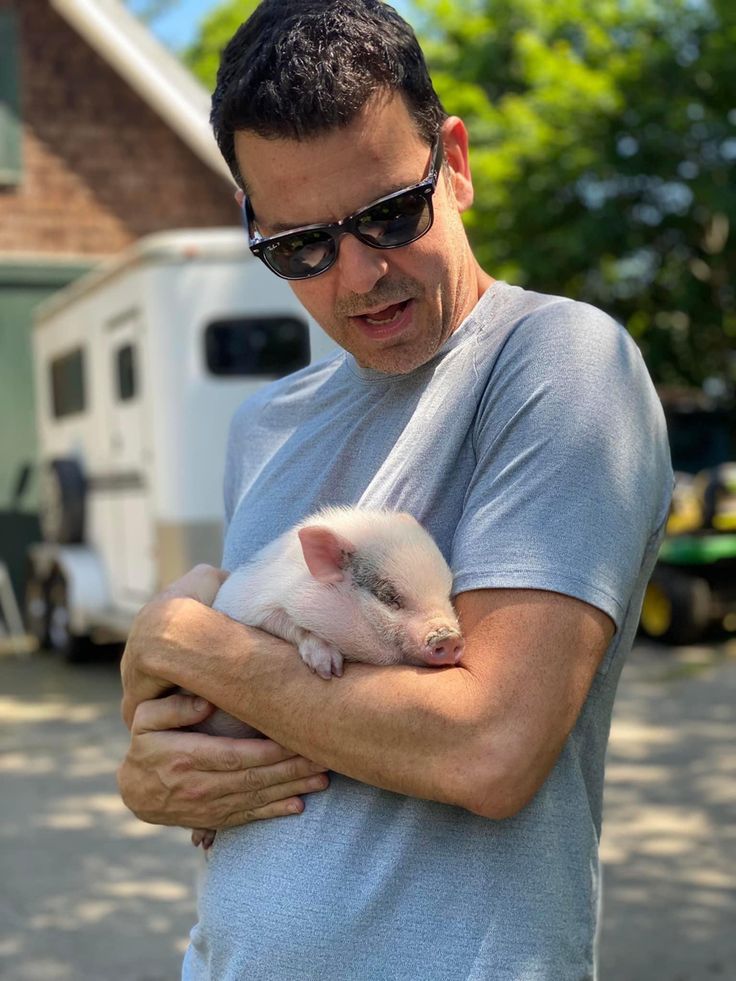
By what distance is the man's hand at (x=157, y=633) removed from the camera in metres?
1.91

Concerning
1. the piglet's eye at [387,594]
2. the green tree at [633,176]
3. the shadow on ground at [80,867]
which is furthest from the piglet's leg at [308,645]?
the green tree at [633,176]

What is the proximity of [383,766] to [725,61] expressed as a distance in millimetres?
18115

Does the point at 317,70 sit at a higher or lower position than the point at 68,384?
higher

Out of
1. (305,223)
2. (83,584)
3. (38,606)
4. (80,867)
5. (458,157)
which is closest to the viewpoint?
(305,223)

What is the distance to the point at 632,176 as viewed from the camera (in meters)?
19.0

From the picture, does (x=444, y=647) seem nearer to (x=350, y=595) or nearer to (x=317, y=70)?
(x=350, y=595)

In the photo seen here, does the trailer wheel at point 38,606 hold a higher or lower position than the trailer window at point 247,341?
lower

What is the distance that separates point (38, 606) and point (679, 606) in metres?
6.12

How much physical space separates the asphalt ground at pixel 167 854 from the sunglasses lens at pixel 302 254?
361cm

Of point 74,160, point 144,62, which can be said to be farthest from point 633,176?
point 74,160

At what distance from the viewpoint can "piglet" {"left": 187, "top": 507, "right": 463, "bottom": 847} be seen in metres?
1.80

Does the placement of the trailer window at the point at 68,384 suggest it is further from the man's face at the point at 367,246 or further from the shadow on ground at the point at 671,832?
the man's face at the point at 367,246

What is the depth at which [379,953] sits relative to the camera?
1.66 m

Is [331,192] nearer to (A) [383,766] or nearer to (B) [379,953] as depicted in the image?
(A) [383,766]
